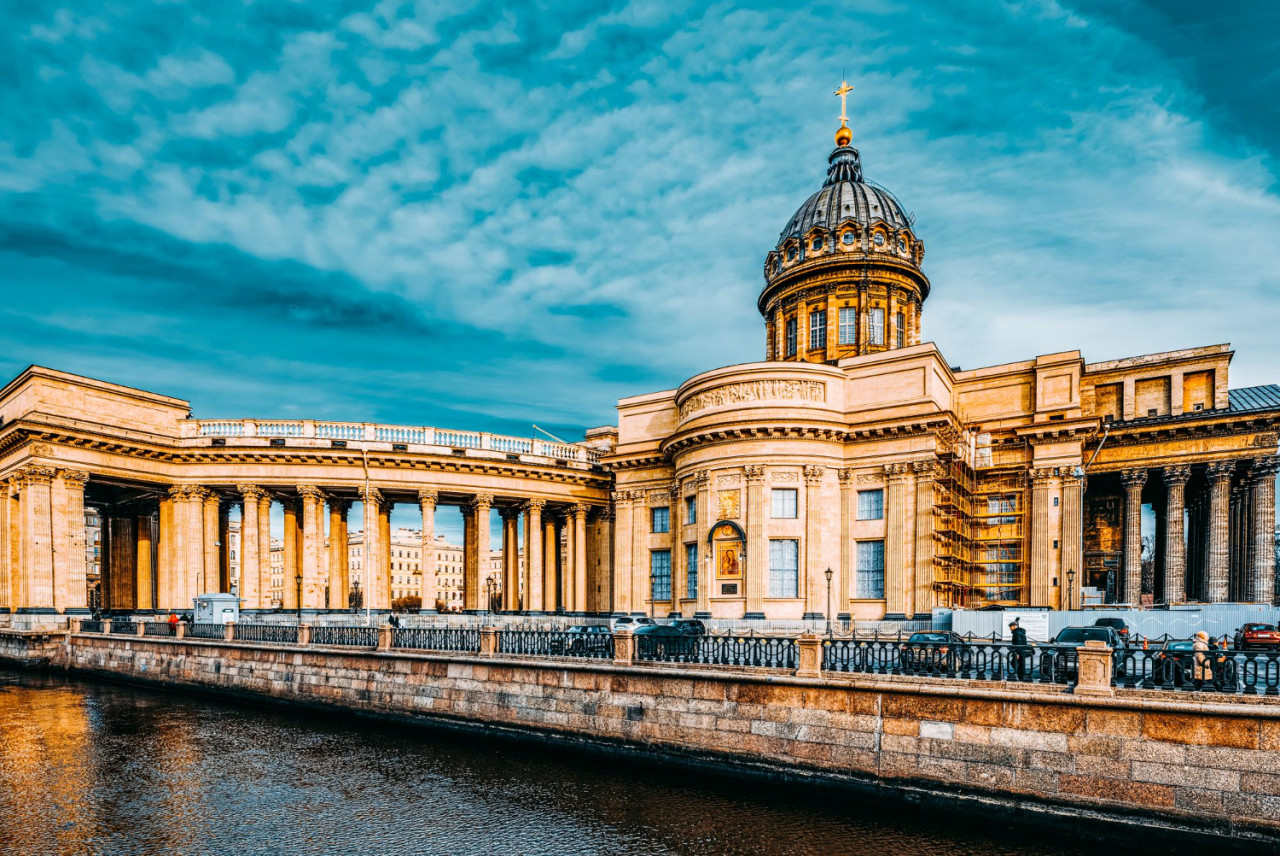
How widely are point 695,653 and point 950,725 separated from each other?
6.38 metres

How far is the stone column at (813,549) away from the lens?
119 ft

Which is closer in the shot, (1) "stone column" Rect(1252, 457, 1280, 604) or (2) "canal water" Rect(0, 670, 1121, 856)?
(2) "canal water" Rect(0, 670, 1121, 856)

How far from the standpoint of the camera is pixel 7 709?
25375mm

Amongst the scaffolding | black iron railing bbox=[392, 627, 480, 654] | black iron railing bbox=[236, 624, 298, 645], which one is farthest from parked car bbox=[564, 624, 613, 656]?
the scaffolding

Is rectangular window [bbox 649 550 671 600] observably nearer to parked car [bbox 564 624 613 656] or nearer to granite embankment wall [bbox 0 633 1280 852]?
granite embankment wall [bbox 0 633 1280 852]

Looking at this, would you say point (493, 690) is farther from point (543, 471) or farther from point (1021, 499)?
point (1021, 499)

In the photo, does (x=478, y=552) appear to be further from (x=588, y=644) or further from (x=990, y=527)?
(x=990, y=527)

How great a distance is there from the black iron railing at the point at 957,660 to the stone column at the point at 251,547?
109ft

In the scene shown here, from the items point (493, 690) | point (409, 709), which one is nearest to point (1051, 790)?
point (493, 690)

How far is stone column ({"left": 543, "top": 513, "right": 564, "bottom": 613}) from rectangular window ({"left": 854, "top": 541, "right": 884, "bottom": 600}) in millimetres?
21849

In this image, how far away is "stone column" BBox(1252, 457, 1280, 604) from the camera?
3922 centimetres

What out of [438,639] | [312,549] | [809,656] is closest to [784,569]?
[438,639]

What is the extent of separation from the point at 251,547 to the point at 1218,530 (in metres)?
51.5

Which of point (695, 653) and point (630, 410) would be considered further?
point (630, 410)
